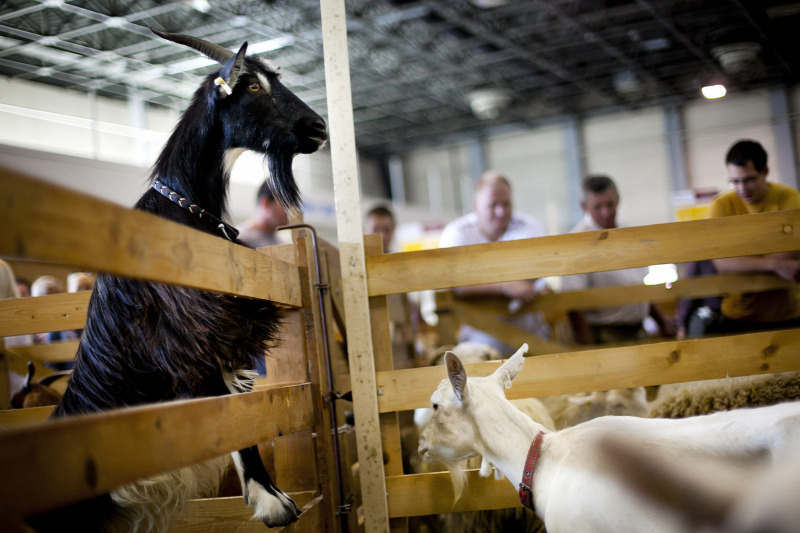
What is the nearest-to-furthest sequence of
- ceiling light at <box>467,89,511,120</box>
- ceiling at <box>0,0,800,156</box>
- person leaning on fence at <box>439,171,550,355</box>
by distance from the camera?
person leaning on fence at <box>439,171,550,355</box>, ceiling at <box>0,0,800,156</box>, ceiling light at <box>467,89,511,120</box>

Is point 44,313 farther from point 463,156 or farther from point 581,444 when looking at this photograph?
point 463,156

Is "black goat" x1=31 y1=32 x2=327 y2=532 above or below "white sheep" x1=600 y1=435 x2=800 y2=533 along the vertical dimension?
above

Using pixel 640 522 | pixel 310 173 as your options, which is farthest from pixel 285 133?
pixel 310 173

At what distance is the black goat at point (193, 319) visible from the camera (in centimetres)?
198

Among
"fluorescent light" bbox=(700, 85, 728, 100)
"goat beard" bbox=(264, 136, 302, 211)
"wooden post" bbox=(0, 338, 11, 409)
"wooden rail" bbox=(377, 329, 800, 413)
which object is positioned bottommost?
"wooden rail" bbox=(377, 329, 800, 413)

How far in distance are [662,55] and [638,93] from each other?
2.38 meters

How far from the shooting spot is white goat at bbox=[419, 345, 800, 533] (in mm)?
1679

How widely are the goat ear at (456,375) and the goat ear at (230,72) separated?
1.10 metres

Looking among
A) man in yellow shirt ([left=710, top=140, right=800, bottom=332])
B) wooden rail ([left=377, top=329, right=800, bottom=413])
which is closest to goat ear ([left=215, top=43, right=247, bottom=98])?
wooden rail ([left=377, top=329, right=800, bottom=413])

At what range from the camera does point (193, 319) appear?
1986 millimetres

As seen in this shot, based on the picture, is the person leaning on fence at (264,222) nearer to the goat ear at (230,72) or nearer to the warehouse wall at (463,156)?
the warehouse wall at (463,156)

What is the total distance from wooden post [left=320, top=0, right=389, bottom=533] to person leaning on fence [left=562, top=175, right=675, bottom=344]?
2.51 metres

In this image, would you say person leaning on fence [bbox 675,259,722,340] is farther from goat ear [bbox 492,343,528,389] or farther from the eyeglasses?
goat ear [bbox 492,343,528,389]

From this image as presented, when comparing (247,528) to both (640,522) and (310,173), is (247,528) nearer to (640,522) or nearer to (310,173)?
(640,522)
